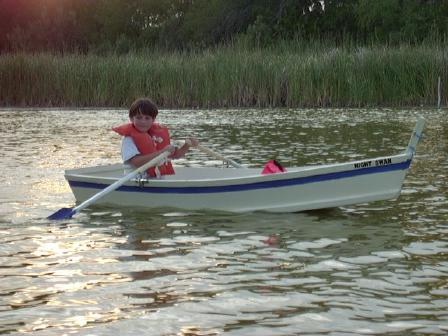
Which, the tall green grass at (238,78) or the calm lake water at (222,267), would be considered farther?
the tall green grass at (238,78)

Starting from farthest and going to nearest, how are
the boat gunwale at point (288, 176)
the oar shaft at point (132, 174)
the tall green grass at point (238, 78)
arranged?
1. the tall green grass at point (238, 78)
2. the oar shaft at point (132, 174)
3. the boat gunwale at point (288, 176)

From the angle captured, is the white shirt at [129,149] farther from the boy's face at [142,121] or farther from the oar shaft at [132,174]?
the oar shaft at [132,174]

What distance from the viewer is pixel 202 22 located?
154 ft

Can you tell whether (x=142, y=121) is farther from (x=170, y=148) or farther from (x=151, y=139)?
(x=170, y=148)

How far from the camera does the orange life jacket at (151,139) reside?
829 cm

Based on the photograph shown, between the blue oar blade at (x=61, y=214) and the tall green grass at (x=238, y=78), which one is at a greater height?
the tall green grass at (x=238, y=78)

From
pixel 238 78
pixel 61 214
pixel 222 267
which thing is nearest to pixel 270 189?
pixel 61 214

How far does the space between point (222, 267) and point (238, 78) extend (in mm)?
16754

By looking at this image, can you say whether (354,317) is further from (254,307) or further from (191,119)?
(191,119)

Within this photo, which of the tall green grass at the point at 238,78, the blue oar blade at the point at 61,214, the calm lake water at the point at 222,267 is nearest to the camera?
the calm lake water at the point at 222,267

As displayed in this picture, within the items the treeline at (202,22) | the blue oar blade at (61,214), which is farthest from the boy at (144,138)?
the treeline at (202,22)

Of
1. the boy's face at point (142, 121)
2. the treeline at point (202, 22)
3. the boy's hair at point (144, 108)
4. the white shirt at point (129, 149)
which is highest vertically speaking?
the treeline at point (202, 22)

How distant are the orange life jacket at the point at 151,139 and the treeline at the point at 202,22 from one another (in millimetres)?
20293

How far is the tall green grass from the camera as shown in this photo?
2145 cm
